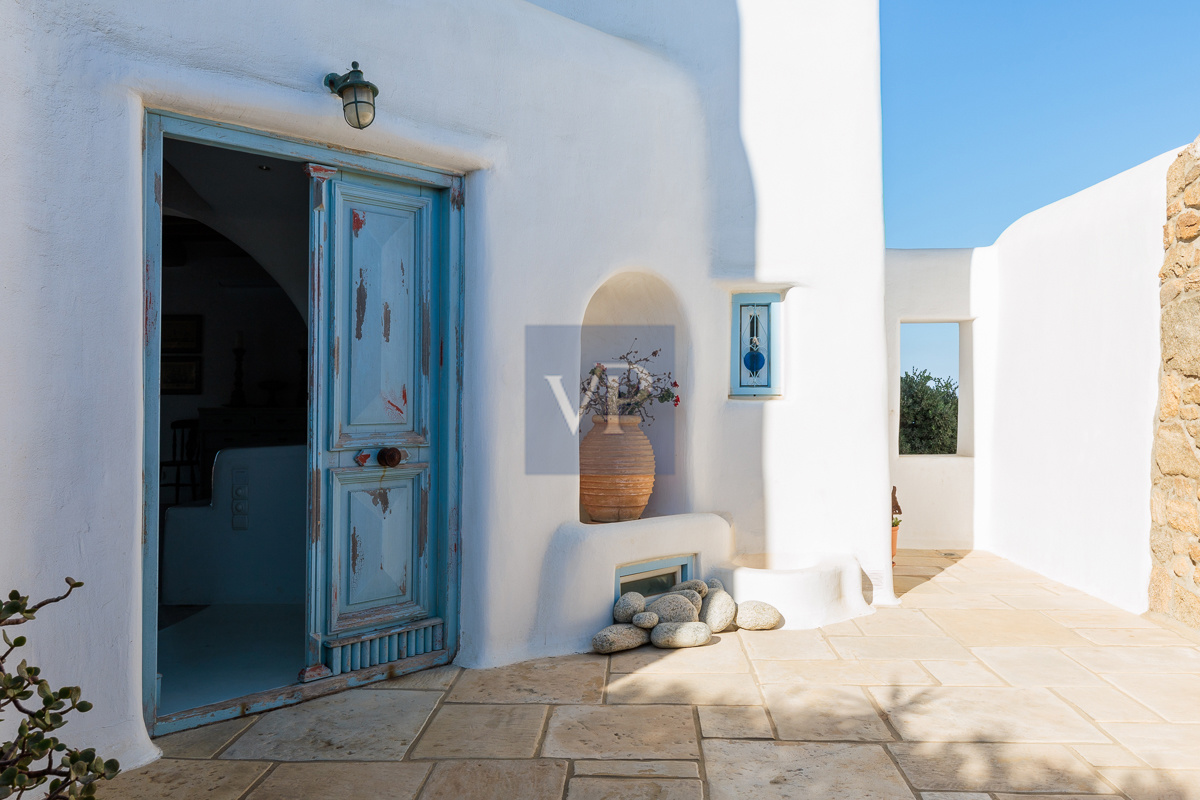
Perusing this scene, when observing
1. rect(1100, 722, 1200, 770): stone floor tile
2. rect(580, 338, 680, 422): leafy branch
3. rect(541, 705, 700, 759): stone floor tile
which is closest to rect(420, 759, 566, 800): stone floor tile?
rect(541, 705, 700, 759): stone floor tile

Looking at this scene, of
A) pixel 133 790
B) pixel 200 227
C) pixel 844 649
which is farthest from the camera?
pixel 200 227

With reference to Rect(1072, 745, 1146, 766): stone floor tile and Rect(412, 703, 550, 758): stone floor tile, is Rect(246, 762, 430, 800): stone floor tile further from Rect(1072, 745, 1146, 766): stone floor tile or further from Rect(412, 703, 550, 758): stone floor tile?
Rect(1072, 745, 1146, 766): stone floor tile

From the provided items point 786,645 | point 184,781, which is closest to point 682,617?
point 786,645

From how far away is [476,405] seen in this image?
386cm

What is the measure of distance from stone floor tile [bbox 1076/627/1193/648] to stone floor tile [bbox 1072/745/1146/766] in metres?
1.63

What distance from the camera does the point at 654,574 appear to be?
462 centimetres

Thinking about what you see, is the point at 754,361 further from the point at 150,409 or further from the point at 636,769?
the point at 150,409

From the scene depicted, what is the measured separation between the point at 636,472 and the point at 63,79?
3.19 m

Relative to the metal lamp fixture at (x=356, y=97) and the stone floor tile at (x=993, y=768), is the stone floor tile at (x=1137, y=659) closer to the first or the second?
the stone floor tile at (x=993, y=768)

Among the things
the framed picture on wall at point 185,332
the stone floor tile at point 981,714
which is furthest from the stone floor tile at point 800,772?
the framed picture on wall at point 185,332

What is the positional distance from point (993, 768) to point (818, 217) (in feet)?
11.1

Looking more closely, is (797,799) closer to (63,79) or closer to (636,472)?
(636,472)

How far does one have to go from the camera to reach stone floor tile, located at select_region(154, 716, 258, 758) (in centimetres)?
287

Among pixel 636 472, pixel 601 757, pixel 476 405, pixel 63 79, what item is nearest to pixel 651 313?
pixel 636 472
